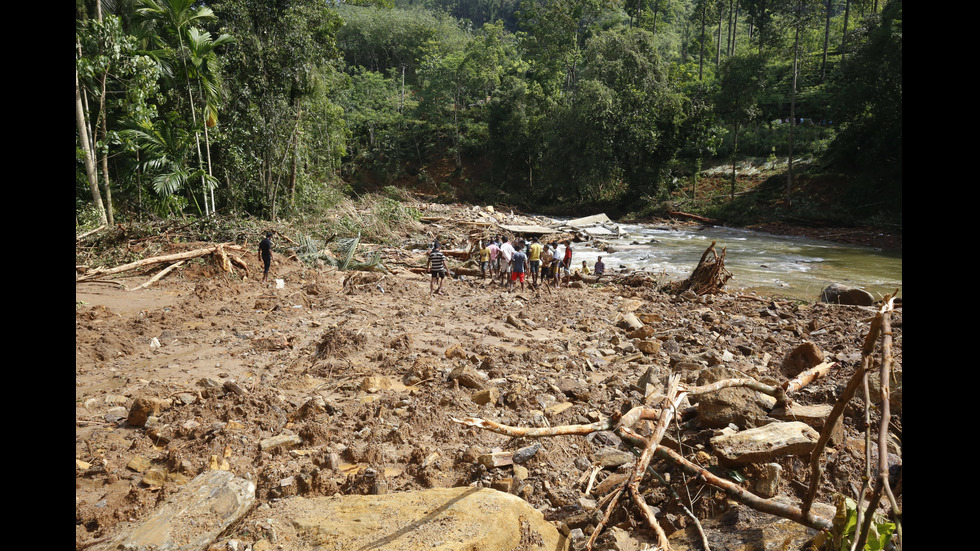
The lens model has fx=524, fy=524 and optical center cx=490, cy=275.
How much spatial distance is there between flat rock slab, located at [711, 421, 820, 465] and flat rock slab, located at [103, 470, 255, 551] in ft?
9.83

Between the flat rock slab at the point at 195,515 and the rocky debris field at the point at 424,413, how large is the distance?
0.6 inches

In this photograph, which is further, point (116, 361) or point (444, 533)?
point (116, 361)

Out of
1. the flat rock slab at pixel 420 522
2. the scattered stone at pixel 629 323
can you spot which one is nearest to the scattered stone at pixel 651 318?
the scattered stone at pixel 629 323

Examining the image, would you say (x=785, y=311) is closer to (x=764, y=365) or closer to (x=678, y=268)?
(x=764, y=365)

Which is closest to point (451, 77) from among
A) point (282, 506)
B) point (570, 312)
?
point (570, 312)

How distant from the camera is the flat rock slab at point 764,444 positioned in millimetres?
3266

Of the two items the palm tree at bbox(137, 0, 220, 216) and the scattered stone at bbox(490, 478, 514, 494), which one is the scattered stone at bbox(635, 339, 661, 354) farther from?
the palm tree at bbox(137, 0, 220, 216)

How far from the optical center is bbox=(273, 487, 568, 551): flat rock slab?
2771 mm

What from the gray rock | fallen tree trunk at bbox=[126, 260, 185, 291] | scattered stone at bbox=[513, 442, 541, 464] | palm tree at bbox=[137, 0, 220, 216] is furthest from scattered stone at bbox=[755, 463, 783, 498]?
palm tree at bbox=[137, 0, 220, 216]

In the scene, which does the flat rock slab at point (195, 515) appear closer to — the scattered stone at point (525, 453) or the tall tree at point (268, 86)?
the scattered stone at point (525, 453)

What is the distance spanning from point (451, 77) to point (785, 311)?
33.9m

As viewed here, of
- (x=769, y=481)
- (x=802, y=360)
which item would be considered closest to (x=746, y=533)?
(x=769, y=481)
